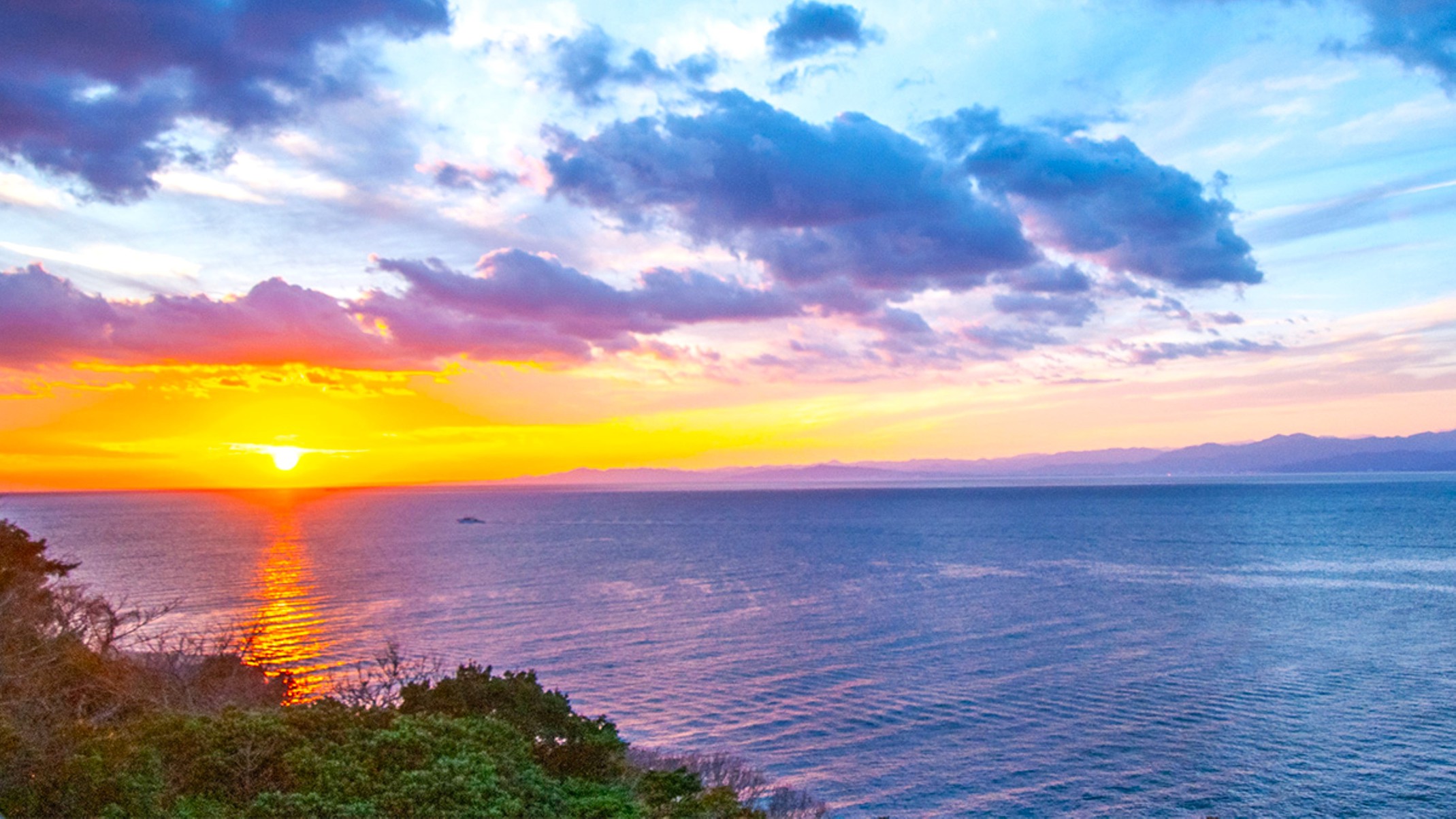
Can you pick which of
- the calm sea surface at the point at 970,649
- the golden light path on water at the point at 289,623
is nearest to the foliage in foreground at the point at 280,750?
the golden light path on water at the point at 289,623

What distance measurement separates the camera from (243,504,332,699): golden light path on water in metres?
42.7

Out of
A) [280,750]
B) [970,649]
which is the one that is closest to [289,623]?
[970,649]

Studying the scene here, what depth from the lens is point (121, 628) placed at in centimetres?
5941

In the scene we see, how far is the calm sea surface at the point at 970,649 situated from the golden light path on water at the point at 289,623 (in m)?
0.50

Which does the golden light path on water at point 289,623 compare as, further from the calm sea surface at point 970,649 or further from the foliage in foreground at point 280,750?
the foliage in foreground at point 280,750

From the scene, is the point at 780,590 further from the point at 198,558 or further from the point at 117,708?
the point at 198,558

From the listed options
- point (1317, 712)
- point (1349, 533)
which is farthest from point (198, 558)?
point (1349, 533)

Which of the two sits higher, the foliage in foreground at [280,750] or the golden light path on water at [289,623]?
the foliage in foreground at [280,750]

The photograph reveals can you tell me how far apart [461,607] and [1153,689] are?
5256cm

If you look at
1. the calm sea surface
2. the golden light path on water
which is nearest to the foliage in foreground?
the golden light path on water

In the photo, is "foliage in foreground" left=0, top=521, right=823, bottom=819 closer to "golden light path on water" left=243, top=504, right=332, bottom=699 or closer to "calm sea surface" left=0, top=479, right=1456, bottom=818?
"golden light path on water" left=243, top=504, right=332, bottom=699

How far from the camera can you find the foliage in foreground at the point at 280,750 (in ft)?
48.4

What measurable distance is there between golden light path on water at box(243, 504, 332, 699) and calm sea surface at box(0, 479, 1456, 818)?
50 centimetres

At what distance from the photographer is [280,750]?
55.0 ft
